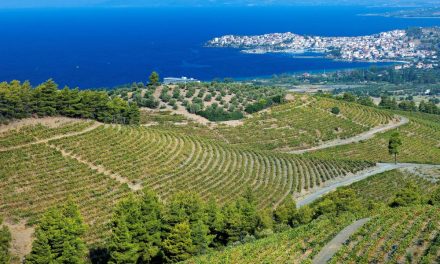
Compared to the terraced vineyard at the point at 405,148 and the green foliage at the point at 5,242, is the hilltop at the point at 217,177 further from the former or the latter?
the green foliage at the point at 5,242

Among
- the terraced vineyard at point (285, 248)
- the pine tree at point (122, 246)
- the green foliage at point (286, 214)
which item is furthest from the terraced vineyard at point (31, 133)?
the terraced vineyard at point (285, 248)

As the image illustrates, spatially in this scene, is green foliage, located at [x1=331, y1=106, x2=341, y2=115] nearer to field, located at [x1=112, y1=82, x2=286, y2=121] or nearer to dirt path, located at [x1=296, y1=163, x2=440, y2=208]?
field, located at [x1=112, y1=82, x2=286, y2=121]

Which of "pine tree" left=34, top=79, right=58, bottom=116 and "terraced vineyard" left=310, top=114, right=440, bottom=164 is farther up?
"pine tree" left=34, top=79, right=58, bottom=116

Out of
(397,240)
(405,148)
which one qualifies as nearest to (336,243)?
(397,240)

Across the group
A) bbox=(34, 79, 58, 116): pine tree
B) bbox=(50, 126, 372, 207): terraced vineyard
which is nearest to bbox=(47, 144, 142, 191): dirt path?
bbox=(50, 126, 372, 207): terraced vineyard

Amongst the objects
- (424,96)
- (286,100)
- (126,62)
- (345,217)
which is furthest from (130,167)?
(126,62)

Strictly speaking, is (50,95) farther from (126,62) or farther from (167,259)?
(126,62)
